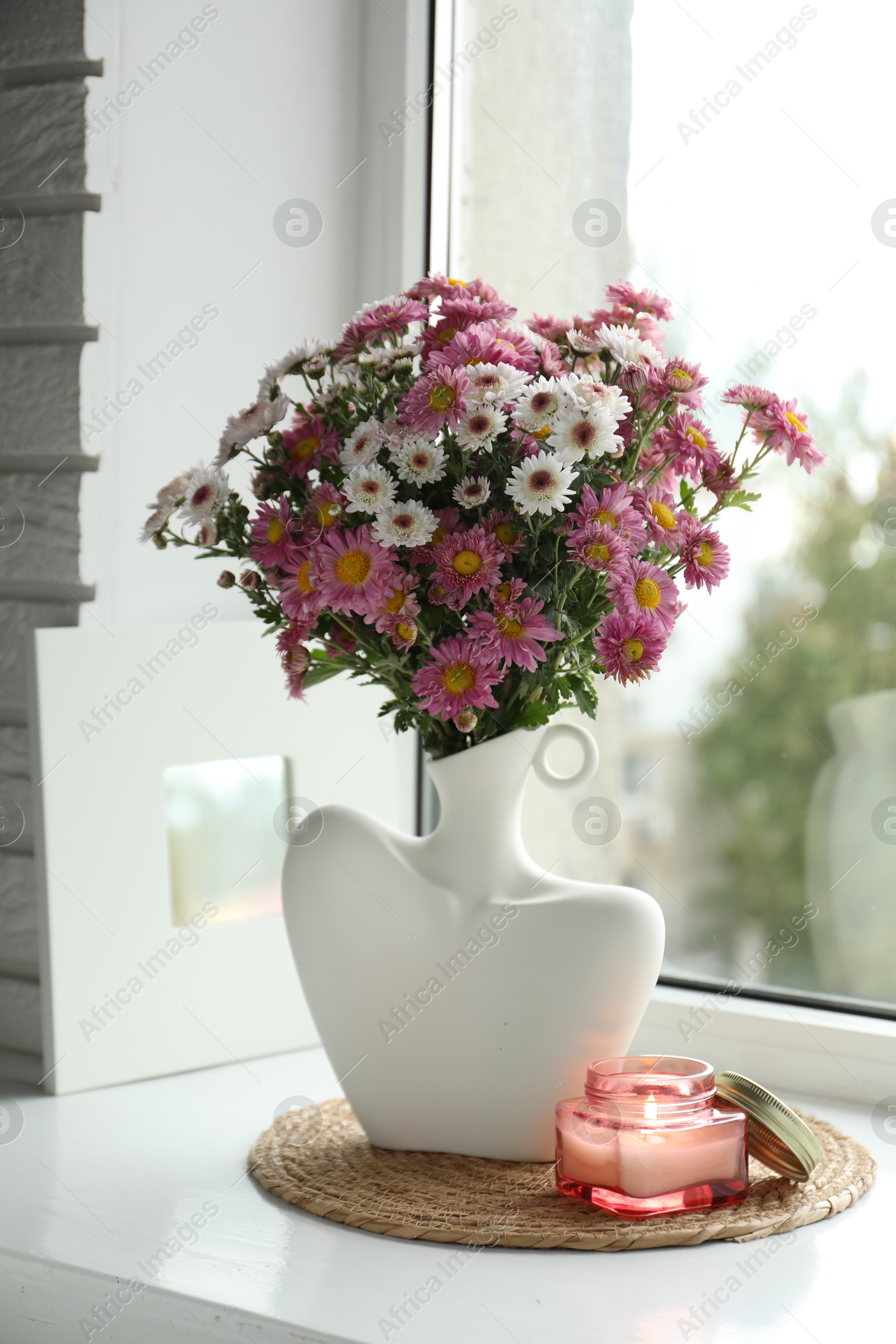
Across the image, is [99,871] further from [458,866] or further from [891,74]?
[891,74]

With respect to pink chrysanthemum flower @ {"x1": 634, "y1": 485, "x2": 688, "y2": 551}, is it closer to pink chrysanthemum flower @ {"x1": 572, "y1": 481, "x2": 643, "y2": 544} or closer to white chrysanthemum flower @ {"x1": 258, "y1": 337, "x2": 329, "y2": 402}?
pink chrysanthemum flower @ {"x1": 572, "y1": 481, "x2": 643, "y2": 544}

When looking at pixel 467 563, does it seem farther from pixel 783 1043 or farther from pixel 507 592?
pixel 783 1043

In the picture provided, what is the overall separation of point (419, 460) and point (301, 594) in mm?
110

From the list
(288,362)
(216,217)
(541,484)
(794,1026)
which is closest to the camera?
(541,484)

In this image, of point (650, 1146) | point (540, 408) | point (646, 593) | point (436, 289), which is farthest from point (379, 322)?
point (650, 1146)

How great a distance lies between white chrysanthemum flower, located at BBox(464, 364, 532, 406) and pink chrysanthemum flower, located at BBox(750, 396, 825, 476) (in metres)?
0.17

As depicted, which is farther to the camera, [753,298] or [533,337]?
[753,298]

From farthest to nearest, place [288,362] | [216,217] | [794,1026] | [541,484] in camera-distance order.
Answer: [216,217] → [794,1026] → [288,362] → [541,484]

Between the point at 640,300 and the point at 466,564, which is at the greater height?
the point at 640,300

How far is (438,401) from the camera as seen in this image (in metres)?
0.78

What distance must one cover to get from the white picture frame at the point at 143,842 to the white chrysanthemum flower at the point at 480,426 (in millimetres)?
437

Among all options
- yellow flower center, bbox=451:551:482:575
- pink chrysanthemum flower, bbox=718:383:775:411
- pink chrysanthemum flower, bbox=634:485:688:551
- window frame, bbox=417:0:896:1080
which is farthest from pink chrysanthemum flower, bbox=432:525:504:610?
window frame, bbox=417:0:896:1080

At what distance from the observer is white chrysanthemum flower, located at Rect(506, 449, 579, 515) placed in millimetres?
755

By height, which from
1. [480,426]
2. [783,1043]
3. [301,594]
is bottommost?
[783,1043]
